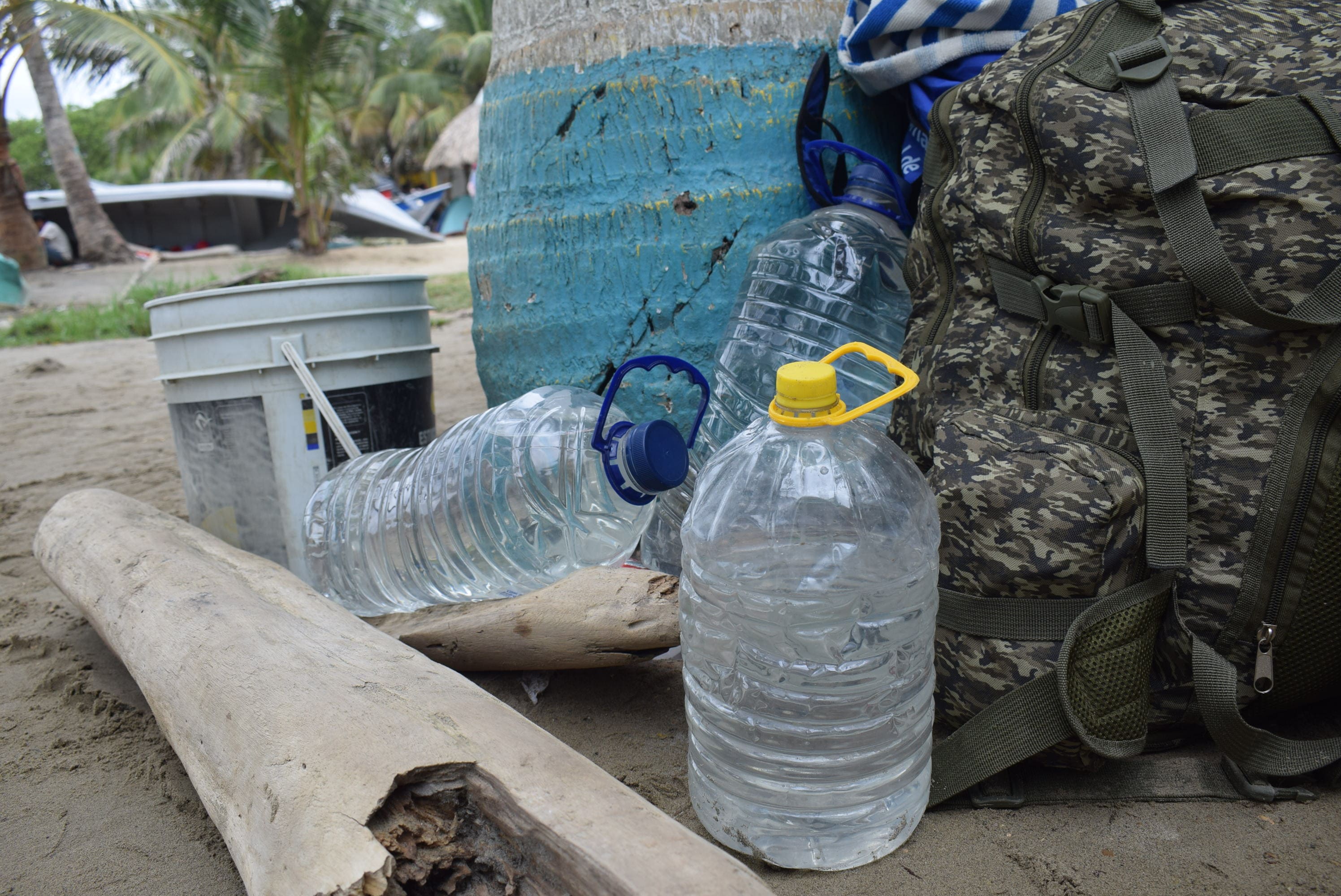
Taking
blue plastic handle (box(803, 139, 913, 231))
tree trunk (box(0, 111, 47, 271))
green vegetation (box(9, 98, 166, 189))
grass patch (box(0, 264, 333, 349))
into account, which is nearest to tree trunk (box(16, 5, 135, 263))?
tree trunk (box(0, 111, 47, 271))

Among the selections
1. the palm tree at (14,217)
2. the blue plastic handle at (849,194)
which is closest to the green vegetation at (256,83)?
the palm tree at (14,217)

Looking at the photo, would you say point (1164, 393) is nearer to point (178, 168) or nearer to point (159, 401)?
point (159, 401)

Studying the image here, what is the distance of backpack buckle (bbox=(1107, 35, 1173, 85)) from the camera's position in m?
1.48

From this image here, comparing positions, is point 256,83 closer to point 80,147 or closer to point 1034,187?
point 1034,187

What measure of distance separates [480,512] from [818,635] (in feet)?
3.26

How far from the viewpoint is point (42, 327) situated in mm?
8570

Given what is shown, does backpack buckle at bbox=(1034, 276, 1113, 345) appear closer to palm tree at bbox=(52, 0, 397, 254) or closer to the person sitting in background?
palm tree at bbox=(52, 0, 397, 254)

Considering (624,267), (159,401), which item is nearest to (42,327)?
(159,401)

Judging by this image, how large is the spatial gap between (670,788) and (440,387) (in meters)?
4.09

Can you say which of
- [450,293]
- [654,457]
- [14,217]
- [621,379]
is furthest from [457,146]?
[654,457]

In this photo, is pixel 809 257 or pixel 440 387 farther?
pixel 440 387

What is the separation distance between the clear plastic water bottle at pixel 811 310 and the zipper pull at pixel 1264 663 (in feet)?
3.24

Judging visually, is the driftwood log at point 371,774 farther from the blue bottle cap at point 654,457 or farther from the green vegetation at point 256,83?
the green vegetation at point 256,83

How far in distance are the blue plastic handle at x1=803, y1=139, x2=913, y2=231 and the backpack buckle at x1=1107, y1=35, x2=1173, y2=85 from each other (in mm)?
724
